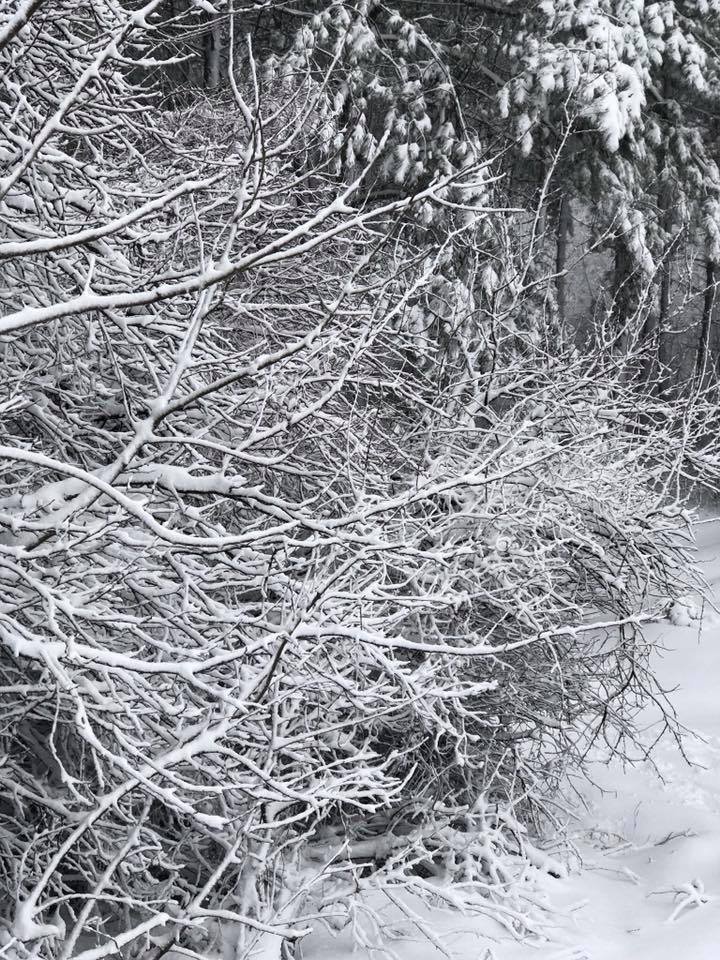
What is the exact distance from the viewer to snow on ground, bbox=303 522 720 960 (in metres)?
6.18

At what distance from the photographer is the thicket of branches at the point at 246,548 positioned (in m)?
3.45

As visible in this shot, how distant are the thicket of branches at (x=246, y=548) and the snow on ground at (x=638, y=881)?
231 mm

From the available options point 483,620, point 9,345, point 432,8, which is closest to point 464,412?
point 483,620

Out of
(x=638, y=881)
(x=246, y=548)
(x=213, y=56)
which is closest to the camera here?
(x=246, y=548)

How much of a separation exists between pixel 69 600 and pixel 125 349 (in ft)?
6.63

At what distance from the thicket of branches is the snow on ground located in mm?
231

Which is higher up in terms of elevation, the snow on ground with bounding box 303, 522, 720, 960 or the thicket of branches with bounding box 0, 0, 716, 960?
the thicket of branches with bounding box 0, 0, 716, 960

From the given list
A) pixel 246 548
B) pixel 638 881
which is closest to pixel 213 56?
pixel 638 881

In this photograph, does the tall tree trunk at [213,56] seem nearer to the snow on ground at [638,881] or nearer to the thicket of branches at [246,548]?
the thicket of branches at [246,548]

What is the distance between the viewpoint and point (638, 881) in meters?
7.33

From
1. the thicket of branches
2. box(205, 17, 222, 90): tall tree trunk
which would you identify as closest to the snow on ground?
the thicket of branches

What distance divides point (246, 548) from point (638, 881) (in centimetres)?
437

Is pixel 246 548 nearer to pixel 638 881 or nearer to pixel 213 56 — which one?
pixel 638 881

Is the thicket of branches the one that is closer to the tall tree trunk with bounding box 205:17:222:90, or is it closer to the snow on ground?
the snow on ground
